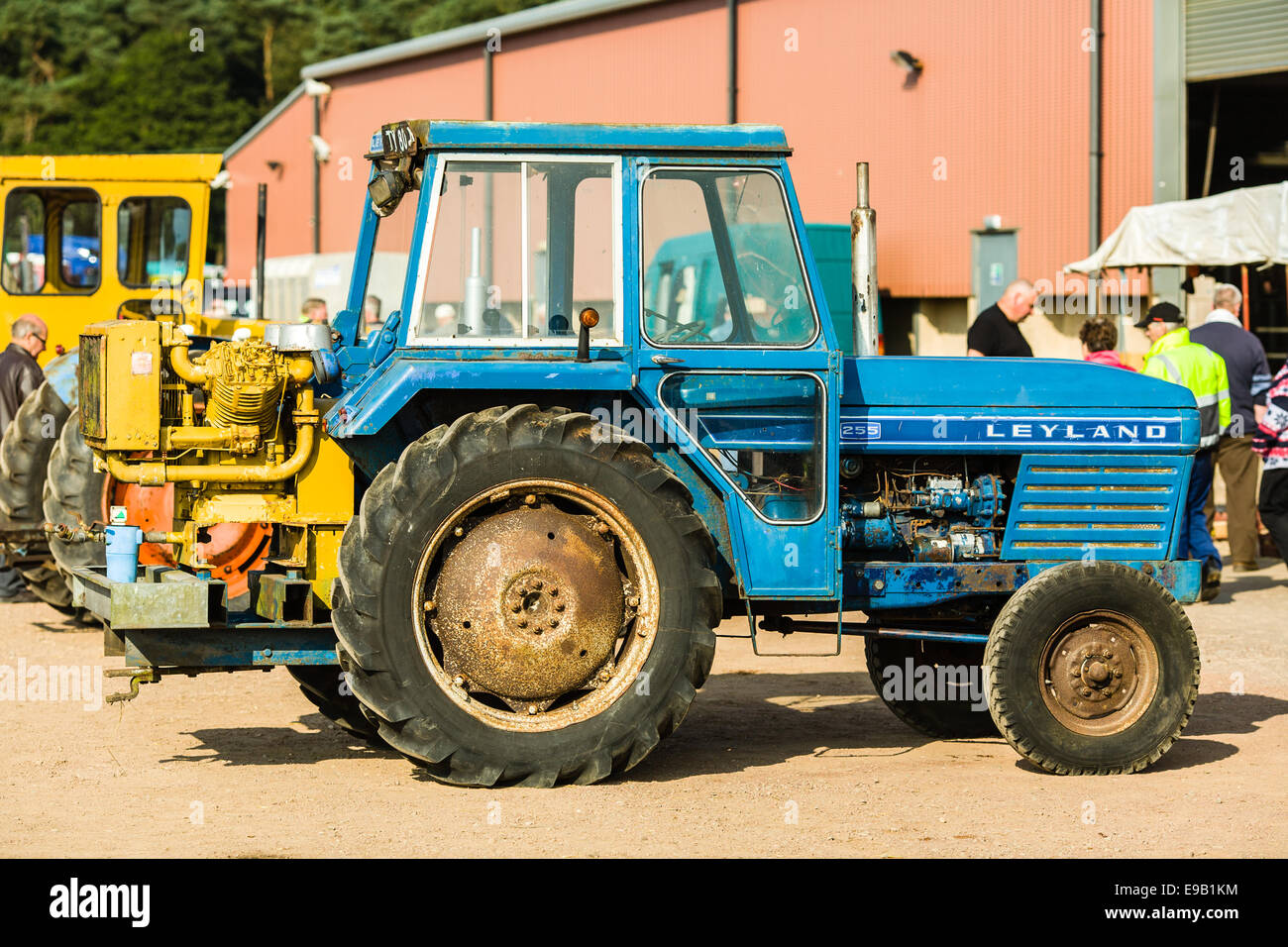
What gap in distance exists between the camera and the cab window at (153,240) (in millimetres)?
12695

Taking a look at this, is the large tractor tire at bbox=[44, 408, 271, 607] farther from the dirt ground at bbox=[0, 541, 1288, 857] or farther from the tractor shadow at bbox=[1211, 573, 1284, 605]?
the tractor shadow at bbox=[1211, 573, 1284, 605]

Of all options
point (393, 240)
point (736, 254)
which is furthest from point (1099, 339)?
point (736, 254)

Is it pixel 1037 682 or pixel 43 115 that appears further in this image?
pixel 43 115

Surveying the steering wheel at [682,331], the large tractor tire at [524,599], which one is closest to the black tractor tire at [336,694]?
the large tractor tire at [524,599]

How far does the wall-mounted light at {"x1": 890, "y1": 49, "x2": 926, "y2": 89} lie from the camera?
20.7 meters

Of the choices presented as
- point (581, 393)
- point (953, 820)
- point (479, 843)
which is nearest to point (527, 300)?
point (581, 393)

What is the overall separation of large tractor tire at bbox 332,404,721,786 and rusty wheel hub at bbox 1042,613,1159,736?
1.48 metres

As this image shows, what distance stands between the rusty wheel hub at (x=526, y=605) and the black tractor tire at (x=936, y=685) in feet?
5.60

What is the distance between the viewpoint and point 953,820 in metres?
6.02

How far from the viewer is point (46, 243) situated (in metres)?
12.9

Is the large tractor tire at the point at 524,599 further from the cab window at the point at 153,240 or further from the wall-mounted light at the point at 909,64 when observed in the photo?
the wall-mounted light at the point at 909,64

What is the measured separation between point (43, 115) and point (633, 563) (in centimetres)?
6011

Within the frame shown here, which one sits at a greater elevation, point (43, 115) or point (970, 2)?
point (43, 115)
